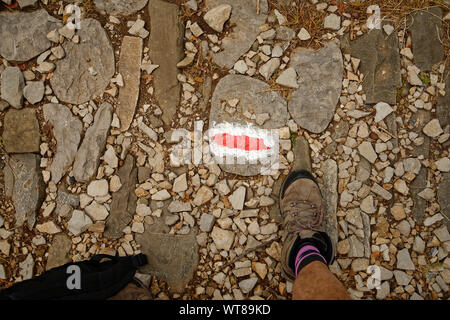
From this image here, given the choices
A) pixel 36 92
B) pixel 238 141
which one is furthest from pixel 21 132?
pixel 238 141

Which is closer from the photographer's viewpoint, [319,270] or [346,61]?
[319,270]

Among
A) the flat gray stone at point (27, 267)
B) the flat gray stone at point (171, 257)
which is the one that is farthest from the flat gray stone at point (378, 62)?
the flat gray stone at point (27, 267)

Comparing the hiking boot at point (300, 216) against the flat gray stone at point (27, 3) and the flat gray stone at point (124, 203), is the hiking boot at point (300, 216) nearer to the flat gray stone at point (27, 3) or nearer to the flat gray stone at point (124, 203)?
the flat gray stone at point (124, 203)

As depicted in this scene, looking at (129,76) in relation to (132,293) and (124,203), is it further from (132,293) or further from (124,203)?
(132,293)

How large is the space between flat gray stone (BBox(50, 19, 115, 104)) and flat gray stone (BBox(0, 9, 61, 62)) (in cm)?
25

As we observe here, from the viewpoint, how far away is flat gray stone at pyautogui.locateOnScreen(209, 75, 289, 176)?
8.93 ft

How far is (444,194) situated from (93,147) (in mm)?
3211

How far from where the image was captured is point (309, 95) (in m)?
→ 2.75

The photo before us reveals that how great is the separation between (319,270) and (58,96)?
9.03ft

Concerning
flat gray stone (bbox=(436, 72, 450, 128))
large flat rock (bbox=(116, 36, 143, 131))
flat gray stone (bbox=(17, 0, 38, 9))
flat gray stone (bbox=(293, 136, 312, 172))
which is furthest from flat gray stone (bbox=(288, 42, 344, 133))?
flat gray stone (bbox=(17, 0, 38, 9))

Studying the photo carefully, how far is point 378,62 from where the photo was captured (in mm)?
2750

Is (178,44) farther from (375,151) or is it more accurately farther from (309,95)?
(375,151)

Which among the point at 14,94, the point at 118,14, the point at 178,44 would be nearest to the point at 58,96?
the point at 14,94

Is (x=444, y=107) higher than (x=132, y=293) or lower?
higher
